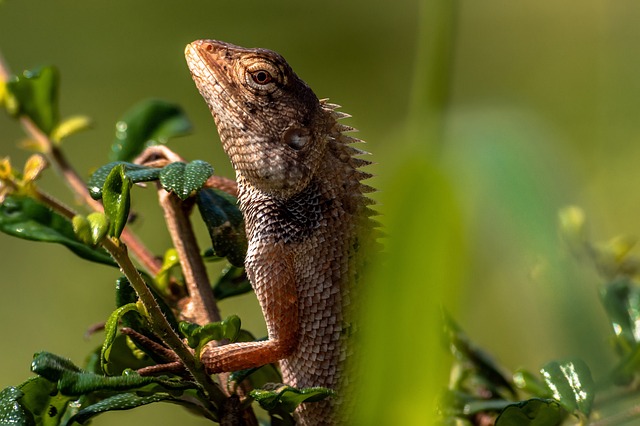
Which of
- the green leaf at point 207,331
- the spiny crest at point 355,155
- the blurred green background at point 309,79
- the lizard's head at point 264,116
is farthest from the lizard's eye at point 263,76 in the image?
the green leaf at point 207,331

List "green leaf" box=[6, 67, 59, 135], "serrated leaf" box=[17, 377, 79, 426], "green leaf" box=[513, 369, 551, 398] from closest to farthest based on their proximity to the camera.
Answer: "serrated leaf" box=[17, 377, 79, 426]
"green leaf" box=[513, 369, 551, 398]
"green leaf" box=[6, 67, 59, 135]

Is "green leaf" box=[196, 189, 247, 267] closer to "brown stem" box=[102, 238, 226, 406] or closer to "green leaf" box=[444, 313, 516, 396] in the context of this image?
"brown stem" box=[102, 238, 226, 406]

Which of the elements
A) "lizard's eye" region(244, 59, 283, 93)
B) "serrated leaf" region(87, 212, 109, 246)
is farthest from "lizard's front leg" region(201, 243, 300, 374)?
"serrated leaf" region(87, 212, 109, 246)

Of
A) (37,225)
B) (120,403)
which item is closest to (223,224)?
(37,225)

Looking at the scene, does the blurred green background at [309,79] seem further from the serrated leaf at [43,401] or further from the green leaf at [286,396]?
the serrated leaf at [43,401]

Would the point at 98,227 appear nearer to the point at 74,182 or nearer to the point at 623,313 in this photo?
the point at 74,182

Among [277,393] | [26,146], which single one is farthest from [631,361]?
[26,146]

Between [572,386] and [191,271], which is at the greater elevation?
[191,271]

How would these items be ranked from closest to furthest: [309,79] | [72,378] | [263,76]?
[72,378] < [263,76] < [309,79]
